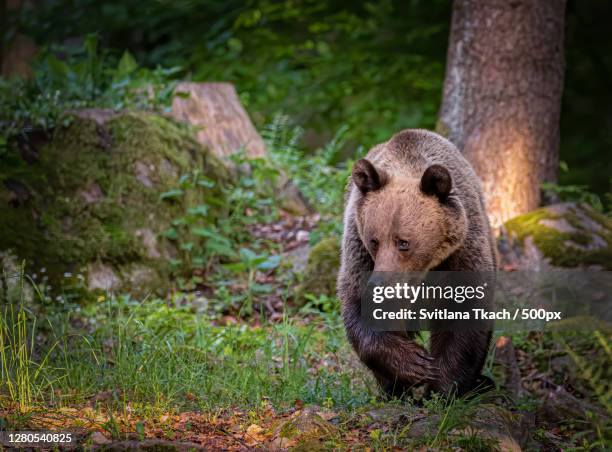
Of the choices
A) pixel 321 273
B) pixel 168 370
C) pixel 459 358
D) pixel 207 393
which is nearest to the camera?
pixel 207 393

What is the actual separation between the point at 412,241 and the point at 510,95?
379 cm

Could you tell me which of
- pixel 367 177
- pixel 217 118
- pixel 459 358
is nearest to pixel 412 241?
pixel 367 177

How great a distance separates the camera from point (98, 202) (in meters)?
8.07

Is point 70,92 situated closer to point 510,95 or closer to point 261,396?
point 510,95

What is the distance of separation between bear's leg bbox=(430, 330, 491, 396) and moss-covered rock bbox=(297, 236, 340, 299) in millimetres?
2607

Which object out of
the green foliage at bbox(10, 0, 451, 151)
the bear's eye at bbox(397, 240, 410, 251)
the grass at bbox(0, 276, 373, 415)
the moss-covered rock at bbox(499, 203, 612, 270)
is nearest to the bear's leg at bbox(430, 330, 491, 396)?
the grass at bbox(0, 276, 373, 415)

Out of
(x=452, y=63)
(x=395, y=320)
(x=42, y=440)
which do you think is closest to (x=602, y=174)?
(x=452, y=63)

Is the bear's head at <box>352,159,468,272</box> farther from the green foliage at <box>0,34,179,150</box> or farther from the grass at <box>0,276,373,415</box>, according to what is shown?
the green foliage at <box>0,34,179,150</box>

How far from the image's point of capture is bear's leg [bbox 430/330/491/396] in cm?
510

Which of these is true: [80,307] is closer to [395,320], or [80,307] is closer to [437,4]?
[395,320]

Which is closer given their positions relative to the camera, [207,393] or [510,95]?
[207,393]

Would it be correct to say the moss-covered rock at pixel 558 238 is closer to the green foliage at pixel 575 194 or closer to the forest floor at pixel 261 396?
the green foliage at pixel 575 194

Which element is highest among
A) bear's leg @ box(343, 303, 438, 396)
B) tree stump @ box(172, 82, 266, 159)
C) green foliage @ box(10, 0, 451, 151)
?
green foliage @ box(10, 0, 451, 151)

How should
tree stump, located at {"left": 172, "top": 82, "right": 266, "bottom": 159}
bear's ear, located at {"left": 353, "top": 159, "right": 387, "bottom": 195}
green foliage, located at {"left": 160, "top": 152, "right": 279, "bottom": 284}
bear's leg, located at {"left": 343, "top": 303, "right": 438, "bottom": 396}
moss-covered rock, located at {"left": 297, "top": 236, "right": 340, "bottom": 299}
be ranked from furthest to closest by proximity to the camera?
tree stump, located at {"left": 172, "top": 82, "right": 266, "bottom": 159}
green foliage, located at {"left": 160, "top": 152, "right": 279, "bottom": 284}
moss-covered rock, located at {"left": 297, "top": 236, "right": 340, "bottom": 299}
bear's leg, located at {"left": 343, "top": 303, "right": 438, "bottom": 396}
bear's ear, located at {"left": 353, "top": 159, "right": 387, "bottom": 195}
